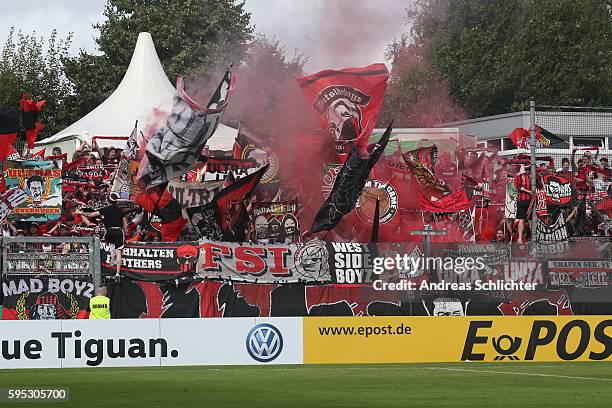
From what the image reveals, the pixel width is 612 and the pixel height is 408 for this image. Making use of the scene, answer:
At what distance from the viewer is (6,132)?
29859 mm

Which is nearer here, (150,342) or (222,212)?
(150,342)

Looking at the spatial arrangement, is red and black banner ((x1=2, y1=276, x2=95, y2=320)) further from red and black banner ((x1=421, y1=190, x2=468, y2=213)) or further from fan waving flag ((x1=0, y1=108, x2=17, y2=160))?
red and black banner ((x1=421, y1=190, x2=468, y2=213))

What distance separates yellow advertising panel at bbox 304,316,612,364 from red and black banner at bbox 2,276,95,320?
4846mm

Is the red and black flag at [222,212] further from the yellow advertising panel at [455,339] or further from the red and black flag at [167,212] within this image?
the yellow advertising panel at [455,339]

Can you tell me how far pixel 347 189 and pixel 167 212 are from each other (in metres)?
4.10

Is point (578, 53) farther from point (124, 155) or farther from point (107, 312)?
point (107, 312)

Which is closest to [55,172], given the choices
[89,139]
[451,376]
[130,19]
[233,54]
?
[89,139]

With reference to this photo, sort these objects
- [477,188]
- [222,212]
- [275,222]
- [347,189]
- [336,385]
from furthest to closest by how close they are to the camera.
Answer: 1. [477,188]
2. [275,222]
3. [347,189]
4. [222,212]
5. [336,385]

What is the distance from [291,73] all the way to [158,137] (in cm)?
730

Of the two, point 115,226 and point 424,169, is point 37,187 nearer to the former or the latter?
point 115,226

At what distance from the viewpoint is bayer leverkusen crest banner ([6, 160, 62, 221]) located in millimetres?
Result: 30016

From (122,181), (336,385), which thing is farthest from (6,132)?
(336,385)

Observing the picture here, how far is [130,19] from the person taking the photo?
67.8 meters

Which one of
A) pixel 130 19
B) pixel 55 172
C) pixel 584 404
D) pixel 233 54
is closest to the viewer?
pixel 584 404
